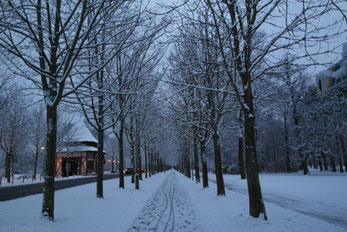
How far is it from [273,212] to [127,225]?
187 inches

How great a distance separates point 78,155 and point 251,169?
140 feet

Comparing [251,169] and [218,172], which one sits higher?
[251,169]

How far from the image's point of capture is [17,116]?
2766 centimetres

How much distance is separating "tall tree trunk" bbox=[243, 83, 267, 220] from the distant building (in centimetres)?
3838

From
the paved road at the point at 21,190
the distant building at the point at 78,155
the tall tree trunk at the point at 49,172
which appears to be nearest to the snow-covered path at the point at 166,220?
the tall tree trunk at the point at 49,172

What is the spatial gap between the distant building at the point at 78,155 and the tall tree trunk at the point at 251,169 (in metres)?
38.4

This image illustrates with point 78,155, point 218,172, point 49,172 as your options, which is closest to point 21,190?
point 49,172

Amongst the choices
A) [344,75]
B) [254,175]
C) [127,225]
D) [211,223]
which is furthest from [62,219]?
[344,75]

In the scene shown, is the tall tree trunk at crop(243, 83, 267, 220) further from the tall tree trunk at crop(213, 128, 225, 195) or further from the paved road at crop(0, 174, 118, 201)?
the paved road at crop(0, 174, 118, 201)

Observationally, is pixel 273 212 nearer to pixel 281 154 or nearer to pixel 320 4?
pixel 320 4

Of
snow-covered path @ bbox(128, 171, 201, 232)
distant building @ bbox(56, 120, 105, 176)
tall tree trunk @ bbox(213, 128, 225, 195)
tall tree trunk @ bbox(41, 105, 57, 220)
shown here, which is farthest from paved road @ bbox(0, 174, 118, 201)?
distant building @ bbox(56, 120, 105, 176)

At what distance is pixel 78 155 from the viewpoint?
42.9 m

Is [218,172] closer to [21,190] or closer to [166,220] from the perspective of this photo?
[166,220]

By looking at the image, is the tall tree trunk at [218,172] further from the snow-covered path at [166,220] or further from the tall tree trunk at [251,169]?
the tall tree trunk at [251,169]
